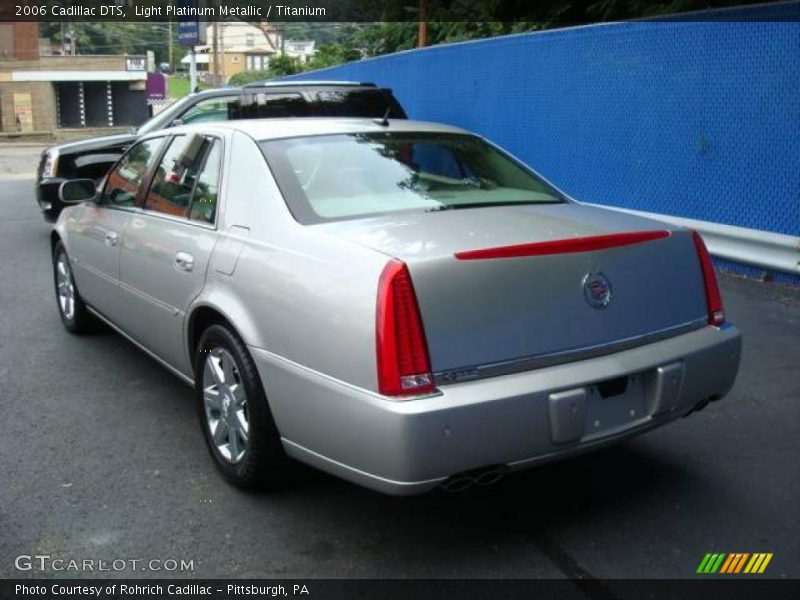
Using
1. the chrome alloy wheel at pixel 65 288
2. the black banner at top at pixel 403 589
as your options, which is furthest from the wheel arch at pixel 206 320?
the chrome alloy wheel at pixel 65 288

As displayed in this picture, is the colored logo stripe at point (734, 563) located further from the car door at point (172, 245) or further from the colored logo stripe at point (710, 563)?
the car door at point (172, 245)

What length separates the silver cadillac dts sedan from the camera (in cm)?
273

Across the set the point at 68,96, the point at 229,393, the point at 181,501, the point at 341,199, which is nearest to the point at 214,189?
the point at 341,199

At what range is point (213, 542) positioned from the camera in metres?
3.13

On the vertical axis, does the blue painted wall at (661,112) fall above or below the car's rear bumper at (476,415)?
above

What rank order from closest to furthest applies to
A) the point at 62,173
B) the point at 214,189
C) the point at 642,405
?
the point at 642,405
the point at 214,189
the point at 62,173

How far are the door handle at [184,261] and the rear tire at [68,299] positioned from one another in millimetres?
2092

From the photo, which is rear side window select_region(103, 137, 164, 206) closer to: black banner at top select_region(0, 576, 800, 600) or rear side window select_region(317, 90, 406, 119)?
black banner at top select_region(0, 576, 800, 600)

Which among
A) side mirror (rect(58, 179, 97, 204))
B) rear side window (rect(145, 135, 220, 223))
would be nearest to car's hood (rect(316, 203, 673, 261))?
rear side window (rect(145, 135, 220, 223))

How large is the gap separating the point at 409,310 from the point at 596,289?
761 millimetres

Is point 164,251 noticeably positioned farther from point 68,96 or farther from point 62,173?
point 68,96

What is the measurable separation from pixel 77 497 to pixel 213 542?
77cm

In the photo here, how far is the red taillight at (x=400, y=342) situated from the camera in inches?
106

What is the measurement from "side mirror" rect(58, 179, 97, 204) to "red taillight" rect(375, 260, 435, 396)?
3356 mm
